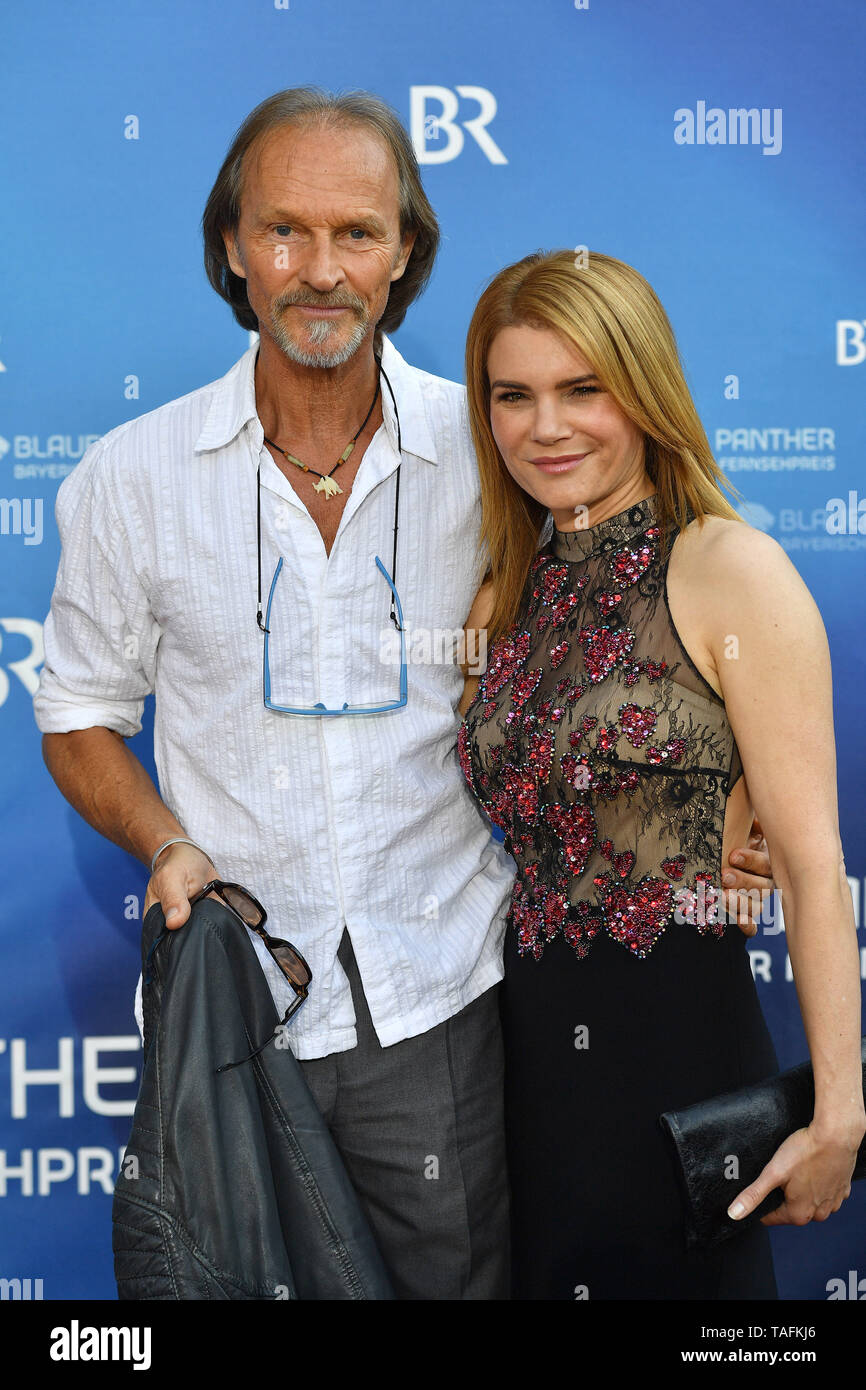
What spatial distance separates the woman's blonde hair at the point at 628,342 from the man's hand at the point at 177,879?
81 cm

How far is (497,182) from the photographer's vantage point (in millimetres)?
2680

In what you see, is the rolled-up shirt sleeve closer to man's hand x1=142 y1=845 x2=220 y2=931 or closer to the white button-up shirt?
the white button-up shirt

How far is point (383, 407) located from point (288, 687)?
49 cm

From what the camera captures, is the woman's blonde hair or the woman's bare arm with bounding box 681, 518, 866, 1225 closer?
the woman's bare arm with bounding box 681, 518, 866, 1225

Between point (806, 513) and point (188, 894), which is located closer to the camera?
point (188, 894)

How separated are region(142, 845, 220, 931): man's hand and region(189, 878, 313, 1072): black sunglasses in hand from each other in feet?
0.05

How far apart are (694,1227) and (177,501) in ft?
4.07

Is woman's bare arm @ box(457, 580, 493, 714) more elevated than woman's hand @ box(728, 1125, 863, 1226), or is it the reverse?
woman's bare arm @ box(457, 580, 493, 714)

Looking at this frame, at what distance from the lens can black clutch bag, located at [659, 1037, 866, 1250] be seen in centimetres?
167

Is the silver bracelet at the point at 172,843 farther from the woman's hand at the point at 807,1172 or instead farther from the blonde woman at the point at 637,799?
the woman's hand at the point at 807,1172

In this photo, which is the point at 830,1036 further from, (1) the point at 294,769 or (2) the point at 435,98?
(2) the point at 435,98

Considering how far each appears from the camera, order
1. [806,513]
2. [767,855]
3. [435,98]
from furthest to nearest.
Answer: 1. [806,513]
2. [435,98]
3. [767,855]

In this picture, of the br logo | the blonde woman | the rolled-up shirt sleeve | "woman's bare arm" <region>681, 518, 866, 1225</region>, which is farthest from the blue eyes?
the br logo
